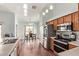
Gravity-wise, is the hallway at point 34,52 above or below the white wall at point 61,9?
below

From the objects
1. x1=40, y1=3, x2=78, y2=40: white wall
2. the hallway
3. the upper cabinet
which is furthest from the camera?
the hallway

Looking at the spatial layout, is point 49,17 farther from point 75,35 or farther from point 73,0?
point 73,0

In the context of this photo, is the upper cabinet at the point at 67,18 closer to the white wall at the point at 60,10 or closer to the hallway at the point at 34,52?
the white wall at the point at 60,10

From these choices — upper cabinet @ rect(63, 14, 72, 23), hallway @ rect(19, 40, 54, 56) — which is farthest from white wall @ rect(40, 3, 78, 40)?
hallway @ rect(19, 40, 54, 56)

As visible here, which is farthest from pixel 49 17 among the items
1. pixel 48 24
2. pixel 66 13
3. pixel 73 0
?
pixel 73 0

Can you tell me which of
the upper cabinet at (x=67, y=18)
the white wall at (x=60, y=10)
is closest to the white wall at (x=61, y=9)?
the white wall at (x=60, y=10)

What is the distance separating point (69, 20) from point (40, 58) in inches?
98.2

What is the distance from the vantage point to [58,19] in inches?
209

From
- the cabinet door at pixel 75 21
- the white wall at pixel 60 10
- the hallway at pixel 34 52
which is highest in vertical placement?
the white wall at pixel 60 10

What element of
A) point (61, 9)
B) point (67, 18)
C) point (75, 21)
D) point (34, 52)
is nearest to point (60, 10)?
point (61, 9)

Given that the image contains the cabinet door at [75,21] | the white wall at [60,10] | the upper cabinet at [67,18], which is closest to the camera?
the cabinet door at [75,21]

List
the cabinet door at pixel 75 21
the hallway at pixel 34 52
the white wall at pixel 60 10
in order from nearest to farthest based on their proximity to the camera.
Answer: the cabinet door at pixel 75 21 < the white wall at pixel 60 10 < the hallway at pixel 34 52

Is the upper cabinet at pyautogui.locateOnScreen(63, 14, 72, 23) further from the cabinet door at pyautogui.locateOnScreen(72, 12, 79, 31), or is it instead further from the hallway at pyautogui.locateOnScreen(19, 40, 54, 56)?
the hallway at pyautogui.locateOnScreen(19, 40, 54, 56)

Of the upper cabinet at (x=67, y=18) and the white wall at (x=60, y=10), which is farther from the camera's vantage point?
the upper cabinet at (x=67, y=18)
